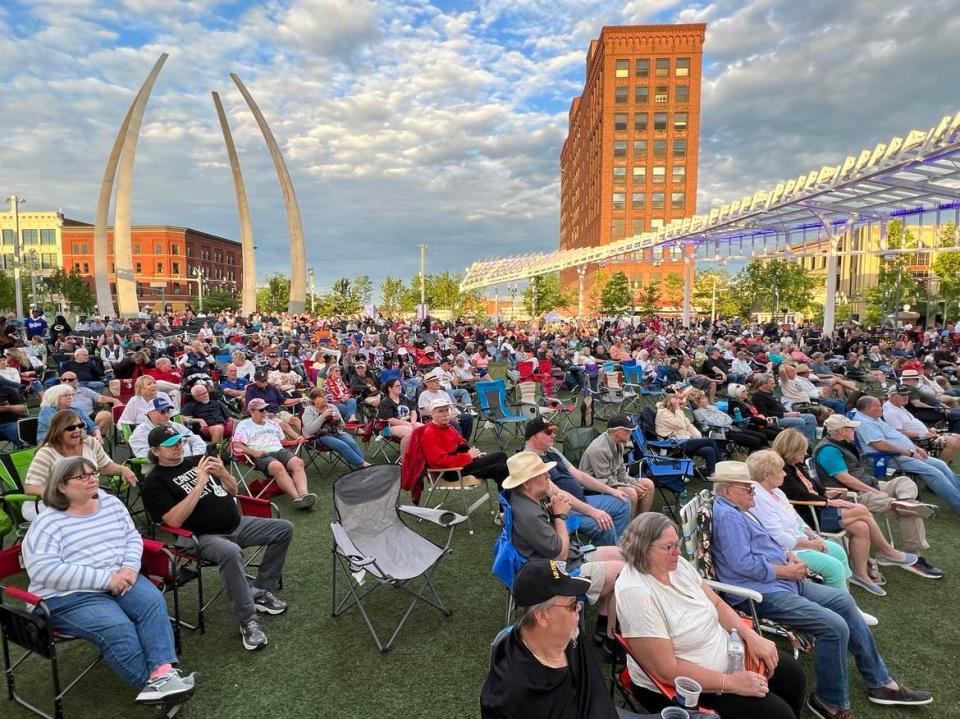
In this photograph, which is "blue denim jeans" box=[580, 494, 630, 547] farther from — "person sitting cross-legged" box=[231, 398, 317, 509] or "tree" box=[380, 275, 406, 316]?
"tree" box=[380, 275, 406, 316]

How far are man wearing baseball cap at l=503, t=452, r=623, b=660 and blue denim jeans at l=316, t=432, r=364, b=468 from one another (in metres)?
3.67

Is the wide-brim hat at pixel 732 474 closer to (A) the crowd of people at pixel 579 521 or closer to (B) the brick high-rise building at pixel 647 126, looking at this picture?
(A) the crowd of people at pixel 579 521

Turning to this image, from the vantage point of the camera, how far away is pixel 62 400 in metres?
5.76

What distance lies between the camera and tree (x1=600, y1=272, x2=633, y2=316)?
5750 cm

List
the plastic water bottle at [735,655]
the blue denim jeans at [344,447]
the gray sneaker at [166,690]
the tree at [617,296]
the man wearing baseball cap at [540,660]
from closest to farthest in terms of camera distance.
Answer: the man wearing baseball cap at [540,660] < the plastic water bottle at [735,655] < the gray sneaker at [166,690] < the blue denim jeans at [344,447] < the tree at [617,296]

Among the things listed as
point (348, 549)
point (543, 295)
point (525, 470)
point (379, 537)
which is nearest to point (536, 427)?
point (525, 470)

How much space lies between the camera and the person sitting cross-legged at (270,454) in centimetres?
582

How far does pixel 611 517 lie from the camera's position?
457 centimetres

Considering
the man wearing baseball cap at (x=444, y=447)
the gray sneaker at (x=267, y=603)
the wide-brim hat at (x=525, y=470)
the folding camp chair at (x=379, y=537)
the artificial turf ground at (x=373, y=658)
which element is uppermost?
the wide-brim hat at (x=525, y=470)

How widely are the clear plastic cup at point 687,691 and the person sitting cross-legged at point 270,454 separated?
442cm

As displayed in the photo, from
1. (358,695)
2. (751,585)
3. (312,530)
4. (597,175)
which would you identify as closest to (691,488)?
(751,585)

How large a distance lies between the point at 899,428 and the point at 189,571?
7736 millimetres

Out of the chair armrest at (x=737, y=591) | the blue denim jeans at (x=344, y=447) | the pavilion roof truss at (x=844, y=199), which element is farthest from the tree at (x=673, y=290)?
the chair armrest at (x=737, y=591)

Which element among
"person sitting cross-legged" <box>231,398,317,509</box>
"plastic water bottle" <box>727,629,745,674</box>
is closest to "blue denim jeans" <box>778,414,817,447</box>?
"plastic water bottle" <box>727,629,745,674</box>
